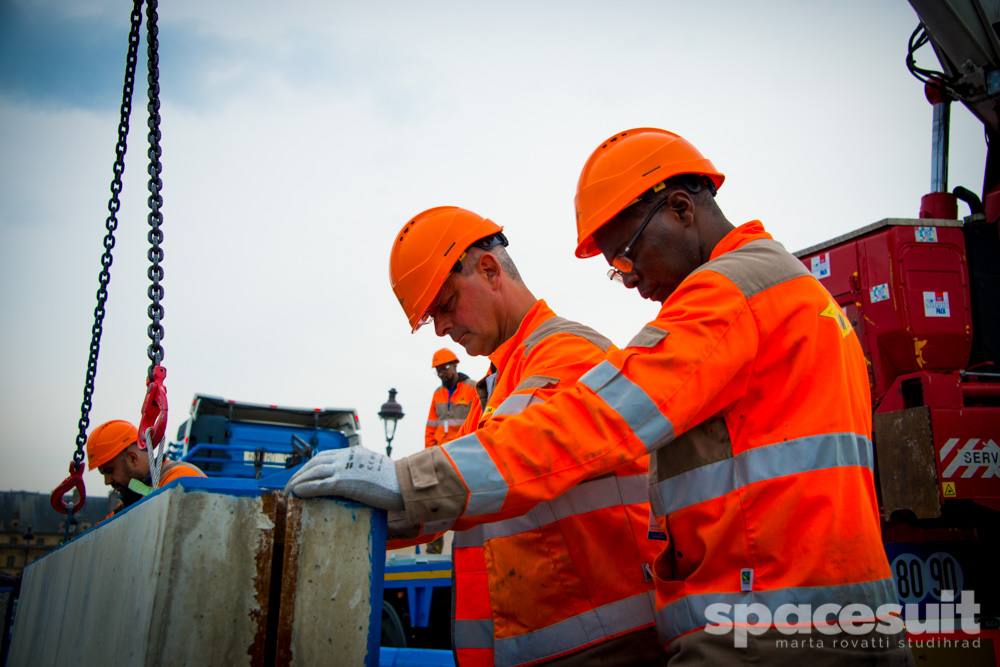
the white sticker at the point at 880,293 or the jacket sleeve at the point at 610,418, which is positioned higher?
the white sticker at the point at 880,293

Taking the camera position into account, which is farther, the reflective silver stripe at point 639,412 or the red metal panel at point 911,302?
the red metal panel at point 911,302

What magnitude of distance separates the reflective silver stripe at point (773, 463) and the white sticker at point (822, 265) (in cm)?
420

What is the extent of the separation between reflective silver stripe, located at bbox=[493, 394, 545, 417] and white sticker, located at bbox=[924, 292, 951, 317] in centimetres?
410

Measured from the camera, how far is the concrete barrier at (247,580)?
1657 millimetres

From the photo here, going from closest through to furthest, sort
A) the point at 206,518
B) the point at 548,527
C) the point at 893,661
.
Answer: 1. the point at 893,661
2. the point at 206,518
3. the point at 548,527

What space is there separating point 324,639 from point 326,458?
0.45 m

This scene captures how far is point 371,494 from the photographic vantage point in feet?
5.66

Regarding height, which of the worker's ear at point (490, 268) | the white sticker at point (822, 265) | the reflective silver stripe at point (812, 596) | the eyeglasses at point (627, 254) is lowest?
A: the reflective silver stripe at point (812, 596)

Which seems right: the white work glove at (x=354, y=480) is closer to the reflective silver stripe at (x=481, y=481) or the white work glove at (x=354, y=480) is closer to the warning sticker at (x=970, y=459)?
the reflective silver stripe at (x=481, y=481)

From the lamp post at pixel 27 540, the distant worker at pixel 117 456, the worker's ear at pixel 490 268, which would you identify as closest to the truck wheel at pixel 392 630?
the distant worker at pixel 117 456

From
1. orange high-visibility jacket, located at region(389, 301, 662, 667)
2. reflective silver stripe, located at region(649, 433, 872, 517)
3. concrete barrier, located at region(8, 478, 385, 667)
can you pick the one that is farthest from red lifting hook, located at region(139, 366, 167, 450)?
reflective silver stripe, located at region(649, 433, 872, 517)

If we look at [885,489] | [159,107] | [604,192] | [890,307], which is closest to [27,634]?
[159,107]

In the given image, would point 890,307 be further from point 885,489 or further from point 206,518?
point 206,518

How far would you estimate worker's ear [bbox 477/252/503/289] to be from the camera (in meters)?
2.68
